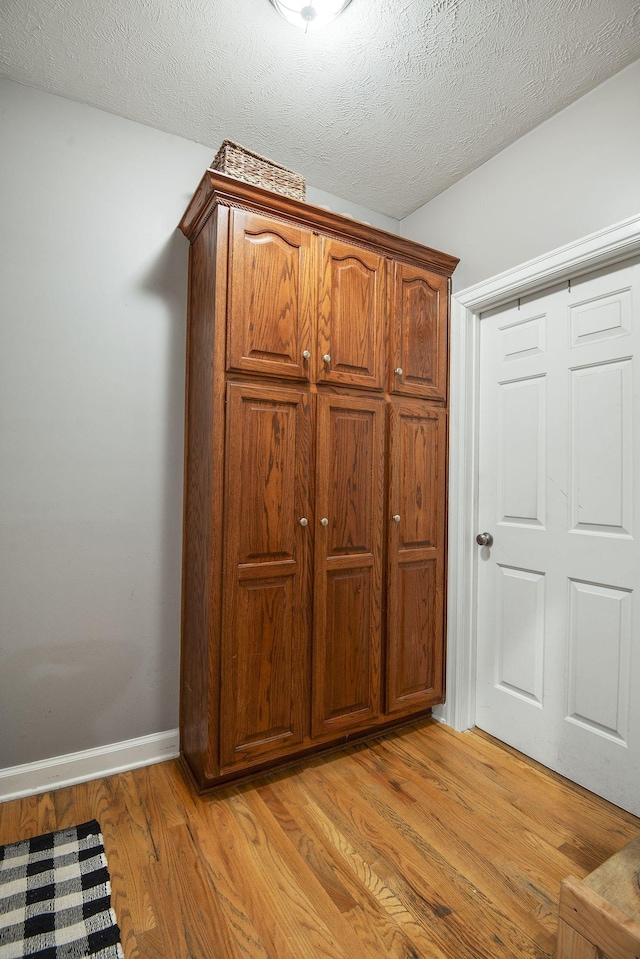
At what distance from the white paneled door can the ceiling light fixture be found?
128 cm

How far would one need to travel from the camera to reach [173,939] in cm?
124

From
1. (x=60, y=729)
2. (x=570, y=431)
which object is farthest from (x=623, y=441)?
(x=60, y=729)

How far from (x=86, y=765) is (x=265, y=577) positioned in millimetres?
1037

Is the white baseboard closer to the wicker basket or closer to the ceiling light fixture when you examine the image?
the wicker basket

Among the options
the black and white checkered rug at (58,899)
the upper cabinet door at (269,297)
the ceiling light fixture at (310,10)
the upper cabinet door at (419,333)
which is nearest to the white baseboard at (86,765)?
the black and white checkered rug at (58,899)

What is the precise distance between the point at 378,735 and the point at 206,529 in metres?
1.28

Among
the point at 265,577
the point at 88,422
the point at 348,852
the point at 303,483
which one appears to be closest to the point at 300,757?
the point at 348,852

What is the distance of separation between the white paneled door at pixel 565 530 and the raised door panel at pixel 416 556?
0.21 m

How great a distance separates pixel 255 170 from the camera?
1864mm

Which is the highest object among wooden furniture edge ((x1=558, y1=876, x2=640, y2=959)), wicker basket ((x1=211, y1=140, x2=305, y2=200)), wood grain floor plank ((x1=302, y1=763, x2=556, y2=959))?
wicker basket ((x1=211, y1=140, x2=305, y2=200))

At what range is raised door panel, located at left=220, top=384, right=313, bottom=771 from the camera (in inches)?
70.6

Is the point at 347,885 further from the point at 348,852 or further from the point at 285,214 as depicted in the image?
the point at 285,214

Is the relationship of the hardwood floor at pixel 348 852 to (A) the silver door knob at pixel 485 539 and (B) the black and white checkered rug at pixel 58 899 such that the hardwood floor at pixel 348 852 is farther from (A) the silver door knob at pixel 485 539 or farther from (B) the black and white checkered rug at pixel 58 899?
(A) the silver door knob at pixel 485 539

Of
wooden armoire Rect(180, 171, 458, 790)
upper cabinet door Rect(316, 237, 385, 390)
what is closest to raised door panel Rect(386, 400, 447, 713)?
wooden armoire Rect(180, 171, 458, 790)
